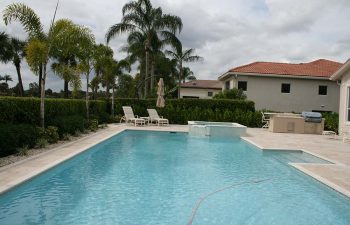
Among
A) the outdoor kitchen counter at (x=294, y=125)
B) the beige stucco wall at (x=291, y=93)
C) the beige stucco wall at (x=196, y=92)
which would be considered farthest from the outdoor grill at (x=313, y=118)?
the beige stucco wall at (x=196, y=92)

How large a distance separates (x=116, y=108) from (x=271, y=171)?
1876 centimetres

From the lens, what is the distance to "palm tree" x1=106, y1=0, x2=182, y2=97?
32281 mm

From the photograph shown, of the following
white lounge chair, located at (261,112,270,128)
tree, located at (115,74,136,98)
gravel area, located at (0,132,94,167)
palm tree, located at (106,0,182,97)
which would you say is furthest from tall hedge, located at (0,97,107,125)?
tree, located at (115,74,136,98)

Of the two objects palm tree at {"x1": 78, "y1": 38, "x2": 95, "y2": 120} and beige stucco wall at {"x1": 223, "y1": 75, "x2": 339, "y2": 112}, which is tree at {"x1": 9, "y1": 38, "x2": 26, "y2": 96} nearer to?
palm tree at {"x1": 78, "y1": 38, "x2": 95, "y2": 120}

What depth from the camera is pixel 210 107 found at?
2727cm

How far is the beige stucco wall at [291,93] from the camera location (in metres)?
32.7

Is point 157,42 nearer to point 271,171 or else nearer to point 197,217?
point 271,171

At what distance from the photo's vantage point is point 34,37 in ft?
44.7

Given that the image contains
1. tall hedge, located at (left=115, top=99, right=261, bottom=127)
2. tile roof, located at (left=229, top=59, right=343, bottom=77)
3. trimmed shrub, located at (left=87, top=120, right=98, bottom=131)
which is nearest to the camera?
trimmed shrub, located at (left=87, top=120, right=98, bottom=131)

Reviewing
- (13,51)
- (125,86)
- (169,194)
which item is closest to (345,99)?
(169,194)

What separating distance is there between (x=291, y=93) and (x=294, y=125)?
1169 centimetres

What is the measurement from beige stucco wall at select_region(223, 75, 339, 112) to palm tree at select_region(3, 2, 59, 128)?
21780mm

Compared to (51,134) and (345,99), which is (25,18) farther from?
(345,99)

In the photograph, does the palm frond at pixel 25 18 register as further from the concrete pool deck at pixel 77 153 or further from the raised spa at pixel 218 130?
the raised spa at pixel 218 130
